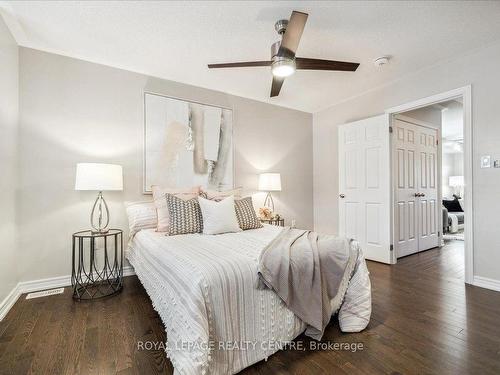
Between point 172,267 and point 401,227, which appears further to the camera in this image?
point 401,227

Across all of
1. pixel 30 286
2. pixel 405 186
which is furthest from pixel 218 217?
pixel 405 186

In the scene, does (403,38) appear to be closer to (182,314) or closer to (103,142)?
(182,314)

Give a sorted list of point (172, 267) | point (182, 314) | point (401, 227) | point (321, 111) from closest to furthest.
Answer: point (182, 314) < point (172, 267) < point (401, 227) < point (321, 111)

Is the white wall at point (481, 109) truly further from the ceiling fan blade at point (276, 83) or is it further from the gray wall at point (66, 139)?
the gray wall at point (66, 139)

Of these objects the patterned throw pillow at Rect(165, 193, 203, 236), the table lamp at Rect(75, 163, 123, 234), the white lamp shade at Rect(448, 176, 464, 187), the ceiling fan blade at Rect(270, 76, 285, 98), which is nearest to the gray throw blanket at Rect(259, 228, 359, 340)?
the patterned throw pillow at Rect(165, 193, 203, 236)

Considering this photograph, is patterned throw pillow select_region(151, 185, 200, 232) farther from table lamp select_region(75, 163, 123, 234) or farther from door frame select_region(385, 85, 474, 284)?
door frame select_region(385, 85, 474, 284)

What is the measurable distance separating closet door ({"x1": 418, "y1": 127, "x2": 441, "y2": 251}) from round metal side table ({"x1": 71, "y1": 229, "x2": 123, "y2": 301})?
14.7 feet

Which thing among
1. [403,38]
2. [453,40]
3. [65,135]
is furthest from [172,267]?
[453,40]

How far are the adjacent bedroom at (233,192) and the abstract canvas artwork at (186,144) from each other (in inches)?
1.0

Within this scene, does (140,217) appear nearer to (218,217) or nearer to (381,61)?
(218,217)

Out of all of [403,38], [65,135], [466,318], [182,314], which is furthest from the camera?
[65,135]

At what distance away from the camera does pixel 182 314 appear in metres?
1.27

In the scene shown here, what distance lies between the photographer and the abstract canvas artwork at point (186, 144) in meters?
3.07

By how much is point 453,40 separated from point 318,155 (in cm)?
240
